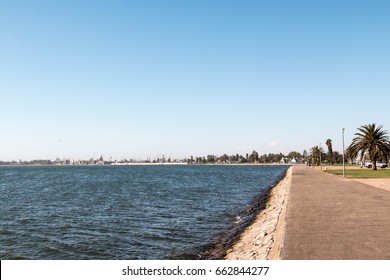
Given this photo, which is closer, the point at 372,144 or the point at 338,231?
the point at 338,231

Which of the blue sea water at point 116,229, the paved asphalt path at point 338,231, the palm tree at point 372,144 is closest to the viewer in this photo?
the paved asphalt path at point 338,231

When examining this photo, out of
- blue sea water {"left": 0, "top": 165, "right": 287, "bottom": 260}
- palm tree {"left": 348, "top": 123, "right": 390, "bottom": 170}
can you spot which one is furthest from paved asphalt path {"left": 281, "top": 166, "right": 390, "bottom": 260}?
palm tree {"left": 348, "top": 123, "right": 390, "bottom": 170}

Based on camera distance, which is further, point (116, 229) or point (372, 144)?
point (372, 144)

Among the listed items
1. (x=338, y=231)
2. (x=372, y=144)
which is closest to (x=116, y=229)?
(x=338, y=231)

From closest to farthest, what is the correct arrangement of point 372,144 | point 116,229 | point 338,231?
1. point 338,231
2. point 116,229
3. point 372,144

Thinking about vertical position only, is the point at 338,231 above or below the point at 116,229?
above

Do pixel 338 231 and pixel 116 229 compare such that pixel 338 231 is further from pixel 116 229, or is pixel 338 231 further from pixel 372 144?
pixel 372 144

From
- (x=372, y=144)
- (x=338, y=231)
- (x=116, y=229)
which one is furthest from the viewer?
(x=372, y=144)

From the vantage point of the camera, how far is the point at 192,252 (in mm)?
14000

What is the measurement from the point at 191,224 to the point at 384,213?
10.7 m

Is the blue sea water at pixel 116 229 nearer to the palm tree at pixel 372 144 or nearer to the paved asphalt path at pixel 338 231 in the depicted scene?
the paved asphalt path at pixel 338 231

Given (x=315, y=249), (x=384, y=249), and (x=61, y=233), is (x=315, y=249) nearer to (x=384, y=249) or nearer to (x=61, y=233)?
(x=384, y=249)

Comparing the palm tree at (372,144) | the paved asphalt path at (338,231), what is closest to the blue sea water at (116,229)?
the paved asphalt path at (338,231)
